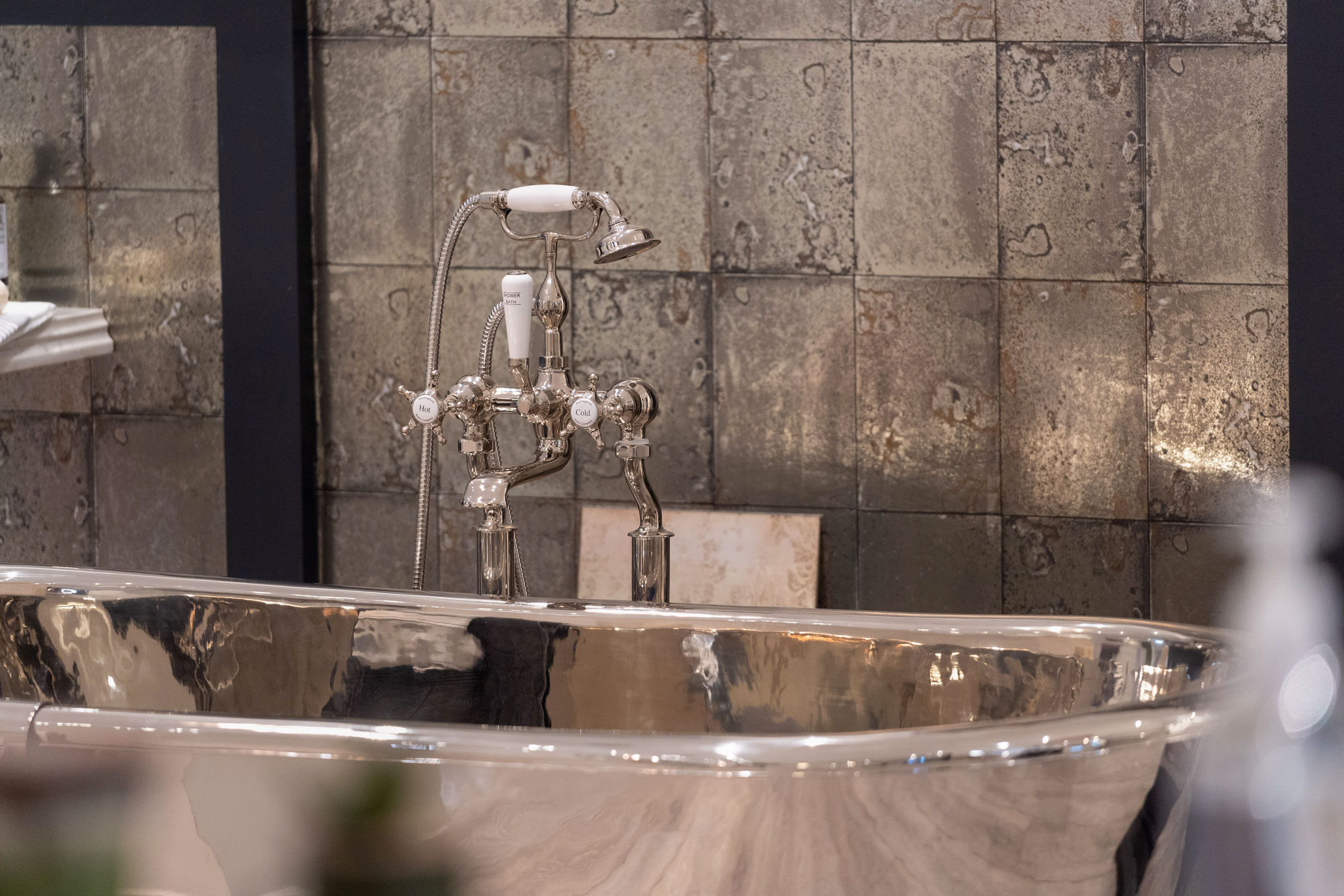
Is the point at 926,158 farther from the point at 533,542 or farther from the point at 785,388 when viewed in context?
the point at 533,542

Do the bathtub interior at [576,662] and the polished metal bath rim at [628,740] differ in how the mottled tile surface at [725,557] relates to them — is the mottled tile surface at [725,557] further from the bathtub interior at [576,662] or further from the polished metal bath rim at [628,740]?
the polished metal bath rim at [628,740]

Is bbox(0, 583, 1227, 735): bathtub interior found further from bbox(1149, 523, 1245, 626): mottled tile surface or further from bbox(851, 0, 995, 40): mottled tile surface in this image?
bbox(851, 0, 995, 40): mottled tile surface

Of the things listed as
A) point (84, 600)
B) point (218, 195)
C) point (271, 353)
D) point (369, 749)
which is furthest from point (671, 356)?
point (369, 749)

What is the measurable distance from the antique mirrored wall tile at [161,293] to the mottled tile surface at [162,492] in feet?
0.18

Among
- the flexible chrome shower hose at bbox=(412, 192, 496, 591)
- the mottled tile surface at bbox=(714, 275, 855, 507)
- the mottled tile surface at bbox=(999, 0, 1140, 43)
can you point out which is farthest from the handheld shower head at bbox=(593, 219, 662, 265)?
the mottled tile surface at bbox=(999, 0, 1140, 43)

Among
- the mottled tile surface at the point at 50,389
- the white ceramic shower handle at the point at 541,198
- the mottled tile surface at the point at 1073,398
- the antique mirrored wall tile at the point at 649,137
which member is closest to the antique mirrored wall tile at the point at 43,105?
the mottled tile surface at the point at 50,389

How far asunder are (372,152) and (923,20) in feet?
3.46

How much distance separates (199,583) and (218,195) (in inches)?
38.0

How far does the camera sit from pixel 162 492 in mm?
2465

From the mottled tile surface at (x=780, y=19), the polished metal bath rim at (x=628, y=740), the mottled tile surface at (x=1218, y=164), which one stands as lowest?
the polished metal bath rim at (x=628, y=740)

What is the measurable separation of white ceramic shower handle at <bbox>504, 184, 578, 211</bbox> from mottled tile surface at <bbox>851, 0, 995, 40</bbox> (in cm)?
84

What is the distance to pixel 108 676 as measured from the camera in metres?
1.71

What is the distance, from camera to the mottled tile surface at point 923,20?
214 cm

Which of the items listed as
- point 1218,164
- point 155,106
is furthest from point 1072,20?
point 155,106
